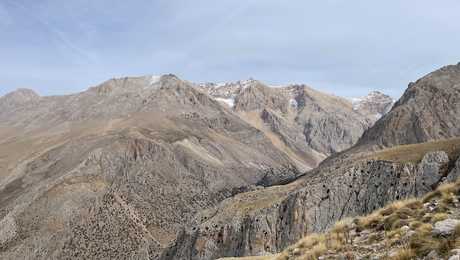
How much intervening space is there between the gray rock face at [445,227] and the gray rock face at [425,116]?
112409mm

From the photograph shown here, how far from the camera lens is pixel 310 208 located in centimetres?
6166

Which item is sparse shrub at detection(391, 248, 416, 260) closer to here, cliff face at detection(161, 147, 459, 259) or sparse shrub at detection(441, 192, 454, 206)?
sparse shrub at detection(441, 192, 454, 206)

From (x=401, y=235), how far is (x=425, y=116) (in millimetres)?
129338

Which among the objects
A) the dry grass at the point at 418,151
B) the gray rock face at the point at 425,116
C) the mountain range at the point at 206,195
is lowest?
the mountain range at the point at 206,195

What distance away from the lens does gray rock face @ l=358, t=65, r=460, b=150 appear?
12538 centimetres

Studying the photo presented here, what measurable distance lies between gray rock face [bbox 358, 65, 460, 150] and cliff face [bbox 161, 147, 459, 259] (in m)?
61.0

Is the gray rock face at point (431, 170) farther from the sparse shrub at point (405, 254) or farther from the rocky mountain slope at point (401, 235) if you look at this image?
the sparse shrub at point (405, 254)

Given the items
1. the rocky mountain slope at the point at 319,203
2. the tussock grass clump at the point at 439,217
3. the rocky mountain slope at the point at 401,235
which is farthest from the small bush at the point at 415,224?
the rocky mountain slope at the point at 319,203

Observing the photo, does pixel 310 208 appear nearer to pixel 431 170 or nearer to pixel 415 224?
pixel 431 170

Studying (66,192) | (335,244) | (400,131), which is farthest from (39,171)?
(335,244)

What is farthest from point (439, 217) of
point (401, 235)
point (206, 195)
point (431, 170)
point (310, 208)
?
point (206, 195)

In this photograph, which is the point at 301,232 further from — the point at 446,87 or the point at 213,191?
the point at 213,191

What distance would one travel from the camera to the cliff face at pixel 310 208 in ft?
184

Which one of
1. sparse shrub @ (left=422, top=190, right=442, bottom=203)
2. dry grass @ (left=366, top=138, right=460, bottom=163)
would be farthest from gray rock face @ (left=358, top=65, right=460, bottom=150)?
sparse shrub @ (left=422, top=190, right=442, bottom=203)
